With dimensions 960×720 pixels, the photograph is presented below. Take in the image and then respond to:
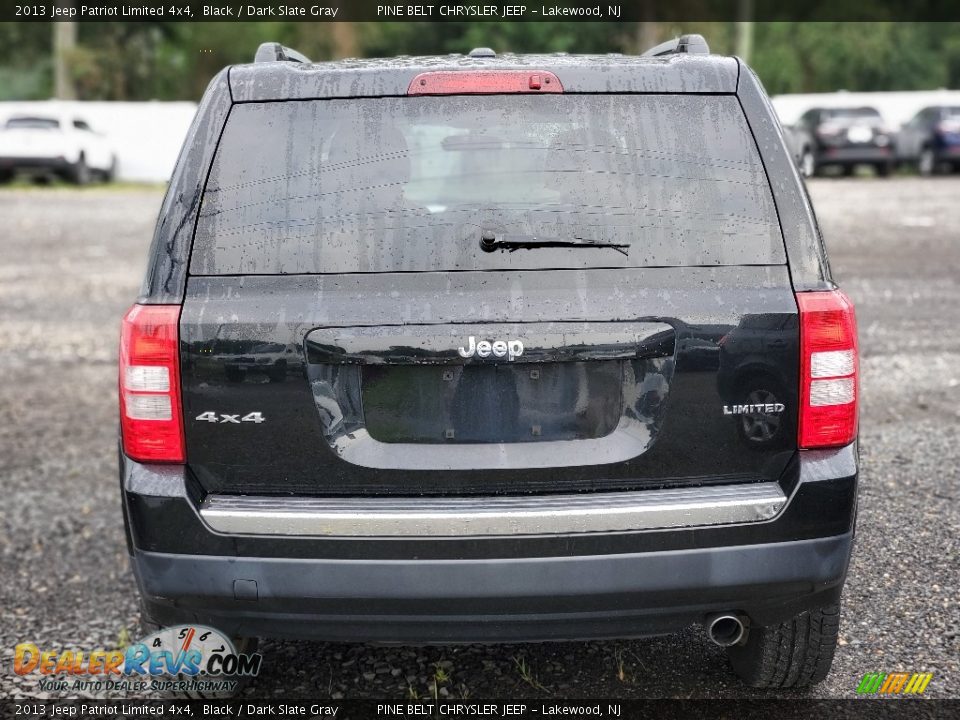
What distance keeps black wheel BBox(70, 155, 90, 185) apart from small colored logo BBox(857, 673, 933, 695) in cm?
2578

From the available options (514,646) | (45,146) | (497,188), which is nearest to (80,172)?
(45,146)

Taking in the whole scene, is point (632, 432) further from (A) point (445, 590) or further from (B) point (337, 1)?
(B) point (337, 1)

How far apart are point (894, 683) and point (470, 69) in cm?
235

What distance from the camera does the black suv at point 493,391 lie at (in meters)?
2.82

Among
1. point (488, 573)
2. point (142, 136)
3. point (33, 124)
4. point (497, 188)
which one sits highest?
point (497, 188)

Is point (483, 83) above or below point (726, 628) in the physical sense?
above

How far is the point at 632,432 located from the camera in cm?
285

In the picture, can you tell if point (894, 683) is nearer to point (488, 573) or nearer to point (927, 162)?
point (488, 573)

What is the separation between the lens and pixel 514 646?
3.95m

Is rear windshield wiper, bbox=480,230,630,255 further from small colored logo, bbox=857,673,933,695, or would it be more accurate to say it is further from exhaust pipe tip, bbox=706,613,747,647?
small colored logo, bbox=857,673,933,695

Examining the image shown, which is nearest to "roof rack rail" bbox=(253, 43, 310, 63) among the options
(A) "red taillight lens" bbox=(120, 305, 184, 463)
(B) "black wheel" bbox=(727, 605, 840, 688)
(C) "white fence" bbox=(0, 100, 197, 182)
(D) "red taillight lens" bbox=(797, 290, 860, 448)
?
(A) "red taillight lens" bbox=(120, 305, 184, 463)

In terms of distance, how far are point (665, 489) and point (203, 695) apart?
1732 mm

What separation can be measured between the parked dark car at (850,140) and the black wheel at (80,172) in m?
16.6

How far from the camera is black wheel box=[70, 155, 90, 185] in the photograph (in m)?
26.5
